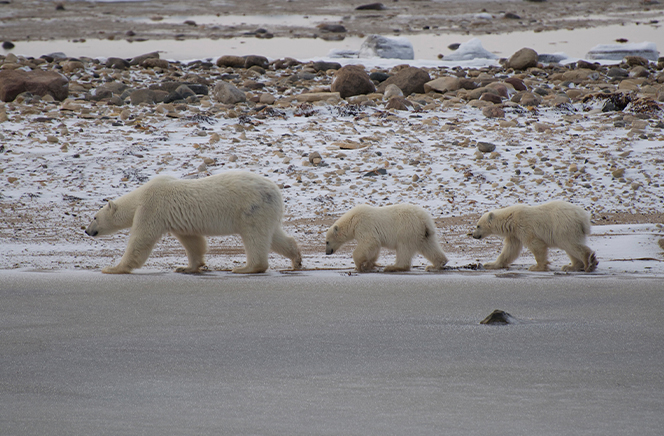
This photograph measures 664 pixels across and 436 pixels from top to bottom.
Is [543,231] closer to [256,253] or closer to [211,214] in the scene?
[256,253]

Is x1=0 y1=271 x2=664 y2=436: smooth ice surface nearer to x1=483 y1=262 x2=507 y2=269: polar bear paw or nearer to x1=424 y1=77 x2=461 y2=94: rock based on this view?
x1=483 y1=262 x2=507 y2=269: polar bear paw

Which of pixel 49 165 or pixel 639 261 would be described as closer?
pixel 639 261

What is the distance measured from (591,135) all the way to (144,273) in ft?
29.5

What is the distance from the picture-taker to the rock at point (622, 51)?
75.2 feet

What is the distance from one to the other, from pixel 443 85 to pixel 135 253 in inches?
435

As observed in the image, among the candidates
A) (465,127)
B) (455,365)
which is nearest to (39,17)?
(465,127)

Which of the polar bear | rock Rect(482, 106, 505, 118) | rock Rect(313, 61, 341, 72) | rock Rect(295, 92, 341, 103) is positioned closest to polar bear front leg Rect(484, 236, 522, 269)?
the polar bear

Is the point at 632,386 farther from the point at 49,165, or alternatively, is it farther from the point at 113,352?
the point at 49,165

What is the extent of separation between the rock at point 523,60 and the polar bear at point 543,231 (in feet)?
45.1

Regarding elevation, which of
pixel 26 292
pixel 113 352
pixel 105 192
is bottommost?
pixel 105 192

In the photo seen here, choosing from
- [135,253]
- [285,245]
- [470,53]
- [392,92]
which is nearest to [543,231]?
[285,245]

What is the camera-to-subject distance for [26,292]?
534cm

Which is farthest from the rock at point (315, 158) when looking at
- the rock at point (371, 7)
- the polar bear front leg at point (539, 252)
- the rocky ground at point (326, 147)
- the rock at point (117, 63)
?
the rock at point (371, 7)

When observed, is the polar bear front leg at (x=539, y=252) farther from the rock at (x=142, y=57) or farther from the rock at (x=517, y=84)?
the rock at (x=142, y=57)
